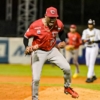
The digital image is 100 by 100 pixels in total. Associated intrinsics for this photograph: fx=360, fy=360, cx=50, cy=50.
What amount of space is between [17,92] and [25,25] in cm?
1380

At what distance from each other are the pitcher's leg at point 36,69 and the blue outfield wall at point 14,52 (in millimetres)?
11306

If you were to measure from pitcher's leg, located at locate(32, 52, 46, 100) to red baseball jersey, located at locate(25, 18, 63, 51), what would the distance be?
0.71 ft

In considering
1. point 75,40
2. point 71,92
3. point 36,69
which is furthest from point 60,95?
point 75,40

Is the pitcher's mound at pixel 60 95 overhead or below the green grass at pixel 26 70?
overhead

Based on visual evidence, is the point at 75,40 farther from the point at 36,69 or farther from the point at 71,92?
the point at 36,69

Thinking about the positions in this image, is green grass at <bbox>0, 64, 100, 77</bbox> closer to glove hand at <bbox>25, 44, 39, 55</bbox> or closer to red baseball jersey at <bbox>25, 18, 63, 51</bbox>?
red baseball jersey at <bbox>25, 18, 63, 51</bbox>

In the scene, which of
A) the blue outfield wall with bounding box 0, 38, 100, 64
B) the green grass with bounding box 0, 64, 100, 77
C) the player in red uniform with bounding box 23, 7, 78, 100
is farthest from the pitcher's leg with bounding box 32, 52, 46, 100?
the blue outfield wall with bounding box 0, 38, 100, 64

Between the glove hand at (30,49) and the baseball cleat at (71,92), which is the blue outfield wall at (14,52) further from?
the glove hand at (30,49)

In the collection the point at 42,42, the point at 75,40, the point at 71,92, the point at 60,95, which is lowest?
the point at 60,95

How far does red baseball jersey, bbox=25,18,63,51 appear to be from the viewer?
8.02 metres

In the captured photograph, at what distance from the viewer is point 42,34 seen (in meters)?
8.06

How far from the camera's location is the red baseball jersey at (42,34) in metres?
8.02

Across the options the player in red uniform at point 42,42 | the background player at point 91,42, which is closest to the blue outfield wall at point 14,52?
the background player at point 91,42

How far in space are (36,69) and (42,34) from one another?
0.80m
